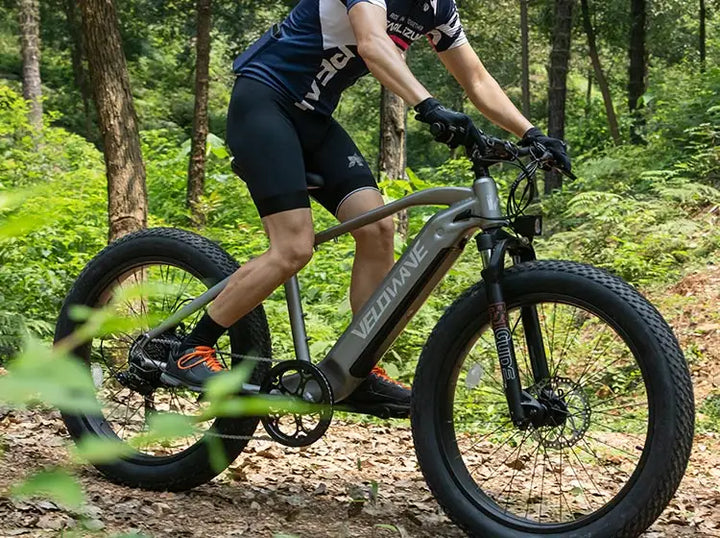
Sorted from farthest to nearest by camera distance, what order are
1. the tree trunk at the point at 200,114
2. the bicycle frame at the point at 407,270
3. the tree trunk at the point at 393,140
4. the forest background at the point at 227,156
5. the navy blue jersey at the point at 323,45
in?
the tree trunk at the point at 200,114 < the tree trunk at the point at 393,140 < the forest background at the point at 227,156 < the navy blue jersey at the point at 323,45 < the bicycle frame at the point at 407,270

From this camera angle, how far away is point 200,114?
13.7 meters

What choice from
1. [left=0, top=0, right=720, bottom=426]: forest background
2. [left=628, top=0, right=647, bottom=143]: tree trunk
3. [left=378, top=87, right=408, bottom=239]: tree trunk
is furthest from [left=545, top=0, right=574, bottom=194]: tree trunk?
[left=378, top=87, right=408, bottom=239]: tree trunk

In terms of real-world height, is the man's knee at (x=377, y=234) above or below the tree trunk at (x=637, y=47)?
below

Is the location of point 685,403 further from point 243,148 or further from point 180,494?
point 180,494

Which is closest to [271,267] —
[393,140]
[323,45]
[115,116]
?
[323,45]

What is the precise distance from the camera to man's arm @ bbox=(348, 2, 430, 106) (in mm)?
3094

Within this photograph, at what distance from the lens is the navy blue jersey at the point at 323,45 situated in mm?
3385

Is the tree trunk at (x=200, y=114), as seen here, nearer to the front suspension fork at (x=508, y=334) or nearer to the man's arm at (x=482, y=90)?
the man's arm at (x=482, y=90)

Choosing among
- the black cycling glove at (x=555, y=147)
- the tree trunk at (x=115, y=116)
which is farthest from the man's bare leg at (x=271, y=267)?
the tree trunk at (x=115, y=116)

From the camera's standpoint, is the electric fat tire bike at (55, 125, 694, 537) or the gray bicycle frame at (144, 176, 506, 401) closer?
the electric fat tire bike at (55, 125, 694, 537)

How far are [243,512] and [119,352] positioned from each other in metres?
1.12

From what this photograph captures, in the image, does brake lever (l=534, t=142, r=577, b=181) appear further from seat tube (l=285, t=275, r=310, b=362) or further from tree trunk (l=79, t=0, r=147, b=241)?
tree trunk (l=79, t=0, r=147, b=241)

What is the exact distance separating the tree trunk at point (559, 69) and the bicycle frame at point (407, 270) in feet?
48.6

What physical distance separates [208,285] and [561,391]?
5.15 feet
